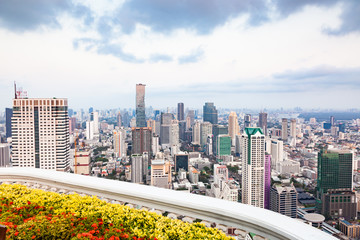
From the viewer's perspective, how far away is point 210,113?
3008 cm

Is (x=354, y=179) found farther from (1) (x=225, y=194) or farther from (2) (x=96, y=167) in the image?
(2) (x=96, y=167)

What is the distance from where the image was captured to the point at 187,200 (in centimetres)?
90

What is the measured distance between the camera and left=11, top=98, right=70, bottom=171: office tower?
9.56 metres

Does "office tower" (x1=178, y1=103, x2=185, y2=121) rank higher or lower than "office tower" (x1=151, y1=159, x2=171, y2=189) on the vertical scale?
higher

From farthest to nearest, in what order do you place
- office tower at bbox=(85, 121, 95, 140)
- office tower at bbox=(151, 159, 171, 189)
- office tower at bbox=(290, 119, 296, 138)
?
office tower at bbox=(85, 121, 95, 140) → office tower at bbox=(290, 119, 296, 138) → office tower at bbox=(151, 159, 171, 189)

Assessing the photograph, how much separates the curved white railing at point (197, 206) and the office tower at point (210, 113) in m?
28.2

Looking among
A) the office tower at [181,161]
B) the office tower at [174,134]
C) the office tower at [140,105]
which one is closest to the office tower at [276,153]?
the office tower at [181,161]

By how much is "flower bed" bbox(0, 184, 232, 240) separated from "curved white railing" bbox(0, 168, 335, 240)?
3.1 inches

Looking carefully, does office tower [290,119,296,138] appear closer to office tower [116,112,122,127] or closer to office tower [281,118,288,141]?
office tower [281,118,288,141]

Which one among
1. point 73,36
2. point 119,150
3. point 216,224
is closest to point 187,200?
point 216,224

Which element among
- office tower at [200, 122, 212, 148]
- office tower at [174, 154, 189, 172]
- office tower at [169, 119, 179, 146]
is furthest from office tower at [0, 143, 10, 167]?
office tower at [200, 122, 212, 148]

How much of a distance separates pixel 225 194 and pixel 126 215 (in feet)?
35.6

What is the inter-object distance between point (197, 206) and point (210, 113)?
29453mm

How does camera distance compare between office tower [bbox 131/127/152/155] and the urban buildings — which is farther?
the urban buildings
